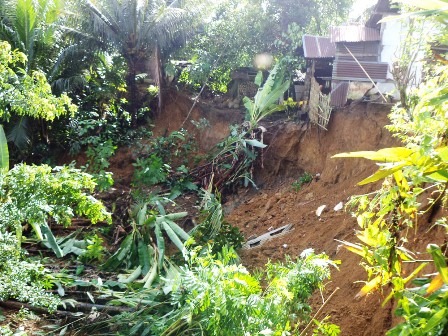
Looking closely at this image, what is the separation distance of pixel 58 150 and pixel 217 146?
399 cm

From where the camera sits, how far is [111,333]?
4.52 meters

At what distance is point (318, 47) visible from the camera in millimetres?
12477

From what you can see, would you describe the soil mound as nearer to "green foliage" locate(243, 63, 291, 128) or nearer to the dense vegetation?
the dense vegetation

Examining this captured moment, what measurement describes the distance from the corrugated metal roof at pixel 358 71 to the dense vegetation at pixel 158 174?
1.30 meters

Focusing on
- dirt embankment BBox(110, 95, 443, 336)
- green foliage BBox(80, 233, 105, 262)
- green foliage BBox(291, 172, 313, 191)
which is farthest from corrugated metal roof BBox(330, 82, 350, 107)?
green foliage BBox(80, 233, 105, 262)

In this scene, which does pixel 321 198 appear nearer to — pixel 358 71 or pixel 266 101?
pixel 266 101

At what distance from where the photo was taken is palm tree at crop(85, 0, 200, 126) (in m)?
11.9

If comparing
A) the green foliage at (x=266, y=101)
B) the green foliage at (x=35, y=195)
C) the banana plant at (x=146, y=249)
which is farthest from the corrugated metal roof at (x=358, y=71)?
the green foliage at (x=35, y=195)

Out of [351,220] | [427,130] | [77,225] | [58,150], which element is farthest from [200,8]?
[427,130]

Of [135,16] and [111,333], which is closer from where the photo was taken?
[111,333]

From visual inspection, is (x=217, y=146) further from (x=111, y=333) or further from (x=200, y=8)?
(x=111, y=333)

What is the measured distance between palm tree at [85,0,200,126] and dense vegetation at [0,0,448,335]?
0.03 meters

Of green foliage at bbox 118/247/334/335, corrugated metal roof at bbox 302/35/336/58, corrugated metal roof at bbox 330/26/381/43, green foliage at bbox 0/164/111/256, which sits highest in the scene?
corrugated metal roof at bbox 330/26/381/43

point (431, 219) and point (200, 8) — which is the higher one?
point (200, 8)
